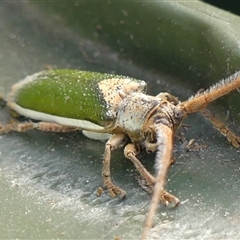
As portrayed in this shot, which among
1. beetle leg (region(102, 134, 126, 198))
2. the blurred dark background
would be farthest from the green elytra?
the blurred dark background

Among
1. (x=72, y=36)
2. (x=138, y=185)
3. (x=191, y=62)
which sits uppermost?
(x=191, y=62)

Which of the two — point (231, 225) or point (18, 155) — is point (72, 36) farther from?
point (231, 225)

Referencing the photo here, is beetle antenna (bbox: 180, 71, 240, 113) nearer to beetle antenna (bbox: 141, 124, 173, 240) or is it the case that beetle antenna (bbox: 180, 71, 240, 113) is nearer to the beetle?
the beetle

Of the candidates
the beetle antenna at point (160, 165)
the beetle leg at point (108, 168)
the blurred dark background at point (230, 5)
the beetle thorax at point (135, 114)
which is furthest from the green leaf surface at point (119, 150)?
the blurred dark background at point (230, 5)

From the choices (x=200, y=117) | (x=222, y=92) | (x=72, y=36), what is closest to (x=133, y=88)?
(x=200, y=117)

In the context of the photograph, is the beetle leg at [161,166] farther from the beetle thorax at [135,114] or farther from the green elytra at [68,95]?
the green elytra at [68,95]

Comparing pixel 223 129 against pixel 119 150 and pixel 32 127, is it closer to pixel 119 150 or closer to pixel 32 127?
pixel 119 150

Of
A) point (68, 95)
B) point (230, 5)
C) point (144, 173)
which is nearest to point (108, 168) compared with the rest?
point (144, 173)
